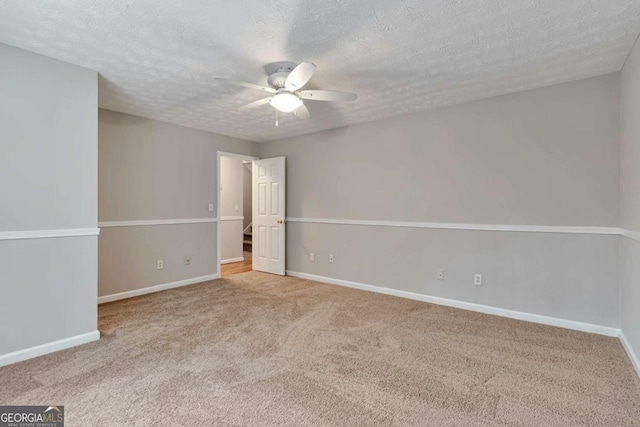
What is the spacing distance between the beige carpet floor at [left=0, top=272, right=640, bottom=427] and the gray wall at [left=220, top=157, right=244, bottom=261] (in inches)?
127

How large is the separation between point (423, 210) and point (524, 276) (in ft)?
4.16

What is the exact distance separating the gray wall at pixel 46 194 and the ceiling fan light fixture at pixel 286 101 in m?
1.60

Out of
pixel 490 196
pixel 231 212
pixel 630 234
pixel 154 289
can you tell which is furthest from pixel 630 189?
pixel 231 212

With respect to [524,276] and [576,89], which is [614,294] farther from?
[576,89]

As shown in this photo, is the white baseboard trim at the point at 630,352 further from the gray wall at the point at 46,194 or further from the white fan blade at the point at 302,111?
the gray wall at the point at 46,194

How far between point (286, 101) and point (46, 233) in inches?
85.7

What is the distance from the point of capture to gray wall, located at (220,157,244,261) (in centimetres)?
671

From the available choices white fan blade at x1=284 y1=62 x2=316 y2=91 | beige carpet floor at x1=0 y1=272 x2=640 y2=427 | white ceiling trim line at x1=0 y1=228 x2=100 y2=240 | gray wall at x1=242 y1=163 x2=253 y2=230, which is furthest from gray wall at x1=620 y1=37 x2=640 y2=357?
gray wall at x1=242 y1=163 x2=253 y2=230

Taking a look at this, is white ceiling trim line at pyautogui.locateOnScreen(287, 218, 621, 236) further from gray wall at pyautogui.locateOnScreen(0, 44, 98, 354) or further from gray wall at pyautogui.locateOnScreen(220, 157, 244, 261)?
gray wall at pyautogui.locateOnScreen(0, 44, 98, 354)

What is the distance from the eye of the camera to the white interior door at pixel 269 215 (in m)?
5.41

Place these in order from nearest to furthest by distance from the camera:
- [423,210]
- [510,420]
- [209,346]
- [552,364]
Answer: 1. [510,420]
2. [552,364]
3. [209,346]
4. [423,210]

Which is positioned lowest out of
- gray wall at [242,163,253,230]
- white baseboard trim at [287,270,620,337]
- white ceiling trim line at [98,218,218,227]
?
white baseboard trim at [287,270,620,337]

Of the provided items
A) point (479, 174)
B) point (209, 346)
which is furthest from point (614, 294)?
point (209, 346)

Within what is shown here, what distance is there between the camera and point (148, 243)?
4.38 meters
